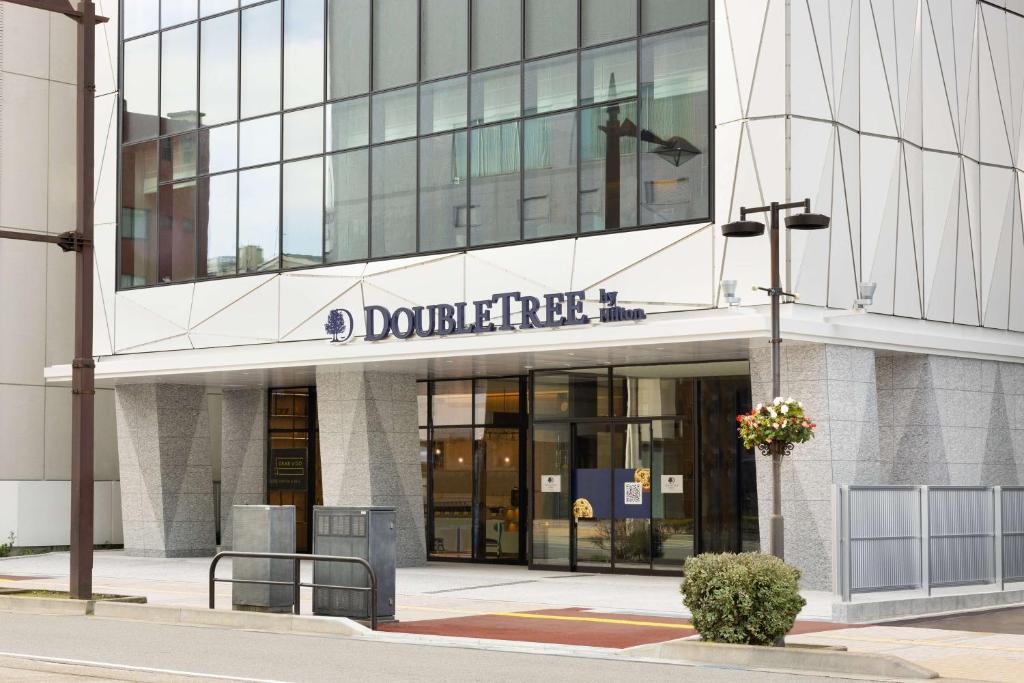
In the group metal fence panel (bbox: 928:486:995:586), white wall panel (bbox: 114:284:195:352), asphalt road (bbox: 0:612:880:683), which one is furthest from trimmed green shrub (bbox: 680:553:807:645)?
white wall panel (bbox: 114:284:195:352)

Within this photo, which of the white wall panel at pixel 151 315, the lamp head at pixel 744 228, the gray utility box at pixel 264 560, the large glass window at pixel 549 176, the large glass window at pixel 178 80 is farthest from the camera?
the large glass window at pixel 178 80

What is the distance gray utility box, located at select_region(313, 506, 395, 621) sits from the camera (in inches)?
747

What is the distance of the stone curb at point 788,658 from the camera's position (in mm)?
14227

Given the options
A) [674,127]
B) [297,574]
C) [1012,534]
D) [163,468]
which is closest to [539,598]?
[297,574]

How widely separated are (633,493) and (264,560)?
413 inches

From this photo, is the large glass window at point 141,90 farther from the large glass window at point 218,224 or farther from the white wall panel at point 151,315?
the white wall panel at point 151,315

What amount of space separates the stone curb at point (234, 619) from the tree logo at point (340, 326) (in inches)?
376

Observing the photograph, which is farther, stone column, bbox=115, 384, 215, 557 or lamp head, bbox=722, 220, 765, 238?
stone column, bbox=115, 384, 215, 557

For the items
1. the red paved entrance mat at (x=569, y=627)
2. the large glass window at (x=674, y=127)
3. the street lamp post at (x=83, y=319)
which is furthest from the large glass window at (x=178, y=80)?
the red paved entrance mat at (x=569, y=627)

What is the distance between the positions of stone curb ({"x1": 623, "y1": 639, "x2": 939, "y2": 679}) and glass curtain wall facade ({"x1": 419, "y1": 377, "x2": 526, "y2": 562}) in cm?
1612

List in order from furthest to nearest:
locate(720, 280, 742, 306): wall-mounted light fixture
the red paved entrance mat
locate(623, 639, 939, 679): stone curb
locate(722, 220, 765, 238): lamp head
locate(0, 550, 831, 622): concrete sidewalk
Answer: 1. locate(720, 280, 742, 306): wall-mounted light fixture
2. locate(0, 550, 831, 622): concrete sidewalk
3. locate(722, 220, 765, 238): lamp head
4. the red paved entrance mat
5. locate(623, 639, 939, 679): stone curb

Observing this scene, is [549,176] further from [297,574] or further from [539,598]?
[297,574]

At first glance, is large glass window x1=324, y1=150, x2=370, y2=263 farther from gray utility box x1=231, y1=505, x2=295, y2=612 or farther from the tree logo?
gray utility box x1=231, y1=505, x2=295, y2=612

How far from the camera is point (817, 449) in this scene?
24203 millimetres
